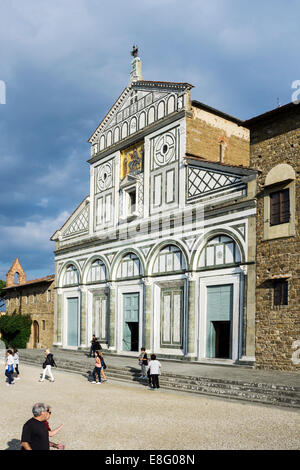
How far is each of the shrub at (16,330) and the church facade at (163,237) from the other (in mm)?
7153

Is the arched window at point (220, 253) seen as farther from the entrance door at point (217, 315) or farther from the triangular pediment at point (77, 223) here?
the triangular pediment at point (77, 223)

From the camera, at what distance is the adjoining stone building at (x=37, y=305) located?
133 ft

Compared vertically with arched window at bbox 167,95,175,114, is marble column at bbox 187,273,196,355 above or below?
below

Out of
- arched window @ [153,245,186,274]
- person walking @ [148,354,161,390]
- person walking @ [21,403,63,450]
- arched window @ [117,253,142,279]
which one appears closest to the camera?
person walking @ [21,403,63,450]

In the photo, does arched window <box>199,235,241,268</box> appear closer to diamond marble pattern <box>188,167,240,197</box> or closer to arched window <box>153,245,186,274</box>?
arched window <box>153,245,186,274</box>

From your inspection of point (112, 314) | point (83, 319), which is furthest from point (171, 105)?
point (83, 319)

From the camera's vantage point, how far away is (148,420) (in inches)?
491

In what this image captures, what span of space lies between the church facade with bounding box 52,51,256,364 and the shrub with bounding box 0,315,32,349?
7.15 meters

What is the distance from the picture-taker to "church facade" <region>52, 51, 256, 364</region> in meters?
→ 23.2

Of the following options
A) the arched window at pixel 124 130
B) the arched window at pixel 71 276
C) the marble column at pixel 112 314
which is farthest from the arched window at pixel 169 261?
the arched window at pixel 71 276

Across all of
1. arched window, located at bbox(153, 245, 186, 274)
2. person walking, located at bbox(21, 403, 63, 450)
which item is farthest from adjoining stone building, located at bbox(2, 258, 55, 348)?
person walking, located at bbox(21, 403, 63, 450)

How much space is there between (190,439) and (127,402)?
5.43 meters

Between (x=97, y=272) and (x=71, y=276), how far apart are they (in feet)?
13.0
